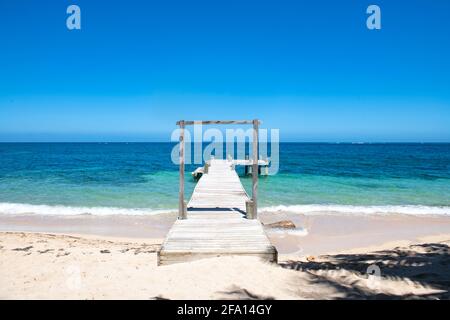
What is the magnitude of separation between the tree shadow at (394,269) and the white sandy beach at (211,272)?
17 mm

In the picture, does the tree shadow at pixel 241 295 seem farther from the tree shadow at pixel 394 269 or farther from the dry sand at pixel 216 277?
the tree shadow at pixel 394 269

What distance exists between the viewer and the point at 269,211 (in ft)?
50.9

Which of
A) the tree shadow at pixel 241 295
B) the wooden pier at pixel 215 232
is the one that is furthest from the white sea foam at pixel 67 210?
the tree shadow at pixel 241 295

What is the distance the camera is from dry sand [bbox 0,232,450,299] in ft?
16.1

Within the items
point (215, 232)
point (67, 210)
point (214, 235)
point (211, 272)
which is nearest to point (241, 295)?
point (211, 272)

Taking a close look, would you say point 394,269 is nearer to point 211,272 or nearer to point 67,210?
point 211,272

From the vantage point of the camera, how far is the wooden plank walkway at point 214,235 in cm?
650

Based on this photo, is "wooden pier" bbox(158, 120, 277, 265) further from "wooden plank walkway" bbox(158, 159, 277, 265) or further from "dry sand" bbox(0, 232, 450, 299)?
"dry sand" bbox(0, 232, 450, 299)

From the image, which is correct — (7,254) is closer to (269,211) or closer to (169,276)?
(169,276)

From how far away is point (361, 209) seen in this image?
53.2 ft

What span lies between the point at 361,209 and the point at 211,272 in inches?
502

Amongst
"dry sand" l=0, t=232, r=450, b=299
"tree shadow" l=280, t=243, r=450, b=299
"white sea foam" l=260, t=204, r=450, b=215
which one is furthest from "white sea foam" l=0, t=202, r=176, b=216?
"tree shadow" l=280, t=243, r=450, b=299
